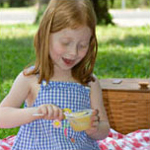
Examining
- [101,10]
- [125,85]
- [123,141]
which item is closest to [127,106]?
[125,85]

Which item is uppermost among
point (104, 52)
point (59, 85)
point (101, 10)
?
point (59, 85)

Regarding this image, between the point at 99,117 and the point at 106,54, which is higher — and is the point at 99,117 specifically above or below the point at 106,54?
above

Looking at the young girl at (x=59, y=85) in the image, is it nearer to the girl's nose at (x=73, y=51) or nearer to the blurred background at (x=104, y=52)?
the girl's nose at (x=73, y=51)

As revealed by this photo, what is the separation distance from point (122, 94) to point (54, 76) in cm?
117

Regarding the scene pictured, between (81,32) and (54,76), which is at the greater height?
(81,32)

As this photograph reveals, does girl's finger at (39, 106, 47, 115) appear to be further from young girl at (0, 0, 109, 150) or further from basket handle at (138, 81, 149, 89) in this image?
basket handle at (138, 81, 149, 89)

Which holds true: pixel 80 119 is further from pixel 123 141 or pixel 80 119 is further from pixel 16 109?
pixel 123 141

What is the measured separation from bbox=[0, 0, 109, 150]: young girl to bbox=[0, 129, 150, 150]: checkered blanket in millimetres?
715

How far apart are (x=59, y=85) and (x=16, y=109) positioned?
1.03ft

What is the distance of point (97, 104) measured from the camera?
273 cm

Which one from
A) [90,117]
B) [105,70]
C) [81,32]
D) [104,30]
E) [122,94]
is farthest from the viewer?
[104,30]

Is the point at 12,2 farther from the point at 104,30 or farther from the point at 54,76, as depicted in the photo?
the point at 54,76

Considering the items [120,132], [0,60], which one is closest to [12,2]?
[0,60]

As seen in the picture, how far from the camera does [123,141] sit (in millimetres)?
3523
